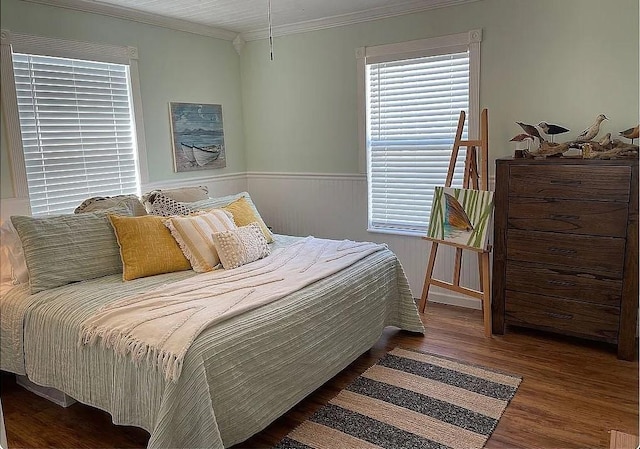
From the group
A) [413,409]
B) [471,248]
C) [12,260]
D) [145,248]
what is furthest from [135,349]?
[471,248]

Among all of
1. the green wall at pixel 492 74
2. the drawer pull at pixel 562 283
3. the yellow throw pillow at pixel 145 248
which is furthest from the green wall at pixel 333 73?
the drawer pull at pixel 562 283

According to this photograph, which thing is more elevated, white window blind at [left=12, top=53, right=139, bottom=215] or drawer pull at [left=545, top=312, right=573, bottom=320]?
white window blind at [left=12, top=53, right=139, bottom=215]

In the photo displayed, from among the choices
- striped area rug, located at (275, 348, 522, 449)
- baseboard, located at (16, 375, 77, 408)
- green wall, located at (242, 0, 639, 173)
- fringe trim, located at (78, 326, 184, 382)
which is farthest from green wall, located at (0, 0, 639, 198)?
striped area rug, located at (275, 348, 522, 449)

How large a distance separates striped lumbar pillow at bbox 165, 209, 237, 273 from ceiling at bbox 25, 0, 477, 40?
5.36 feet

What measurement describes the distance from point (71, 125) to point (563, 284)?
341 cm

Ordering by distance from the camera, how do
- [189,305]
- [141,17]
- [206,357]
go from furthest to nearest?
[141,17] → [189,305] → [206,357]

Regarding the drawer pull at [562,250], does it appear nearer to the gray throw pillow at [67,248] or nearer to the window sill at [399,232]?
the window sill at [399,232]

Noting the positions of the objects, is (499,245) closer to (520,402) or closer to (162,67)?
(520,402)

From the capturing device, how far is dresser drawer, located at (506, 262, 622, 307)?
9.66 feet

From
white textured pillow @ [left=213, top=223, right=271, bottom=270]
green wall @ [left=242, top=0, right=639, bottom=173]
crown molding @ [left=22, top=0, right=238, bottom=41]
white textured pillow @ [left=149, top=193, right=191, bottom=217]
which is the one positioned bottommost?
white textured pillow @ [left=213, top=223, right=271, bottom=270]

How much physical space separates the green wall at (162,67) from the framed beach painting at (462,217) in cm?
210

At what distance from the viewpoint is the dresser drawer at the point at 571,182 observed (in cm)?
283

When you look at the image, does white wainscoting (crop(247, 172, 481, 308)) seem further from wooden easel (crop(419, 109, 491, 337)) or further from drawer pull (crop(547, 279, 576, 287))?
drawer pull (crop(547, 279, 576, 287))

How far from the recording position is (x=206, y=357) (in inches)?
77.7
